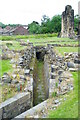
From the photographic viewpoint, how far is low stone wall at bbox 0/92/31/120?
1103cm

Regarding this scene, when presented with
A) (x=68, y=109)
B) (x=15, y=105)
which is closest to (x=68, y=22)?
(x=15, y=105)

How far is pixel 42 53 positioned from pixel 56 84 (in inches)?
803

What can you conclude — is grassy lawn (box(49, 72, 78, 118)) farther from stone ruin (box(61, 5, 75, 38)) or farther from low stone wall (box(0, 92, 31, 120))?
stone ruin (box(61, 5, 75, 38))

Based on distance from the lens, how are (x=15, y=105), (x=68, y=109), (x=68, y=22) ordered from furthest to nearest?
1. (x=68, y=22)
2. (x=15, y=105)
3. (x=68, y=109)

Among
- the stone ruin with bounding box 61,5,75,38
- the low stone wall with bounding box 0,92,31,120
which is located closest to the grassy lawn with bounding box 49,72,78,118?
the low stone wall with bounding box 0,92,31,120

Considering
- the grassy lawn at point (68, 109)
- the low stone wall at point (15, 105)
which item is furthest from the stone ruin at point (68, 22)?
the grassy lawn at point (68, 109)

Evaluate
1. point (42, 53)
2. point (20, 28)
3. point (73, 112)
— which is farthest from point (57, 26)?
point (73, 112)

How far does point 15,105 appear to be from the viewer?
11.7 meters

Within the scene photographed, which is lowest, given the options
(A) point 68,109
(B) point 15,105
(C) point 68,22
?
(B) point 15,105

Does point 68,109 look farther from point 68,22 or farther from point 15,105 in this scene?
point 68,22

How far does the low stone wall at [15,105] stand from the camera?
1103 cm

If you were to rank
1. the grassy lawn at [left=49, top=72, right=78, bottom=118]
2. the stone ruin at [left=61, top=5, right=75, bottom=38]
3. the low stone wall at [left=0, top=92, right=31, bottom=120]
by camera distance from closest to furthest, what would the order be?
1. the grassy lawn at [left=49, top=72, right=78, bottom=118]
2. the low stone wall at [left=0, top=92, right=31, bottom=120]
3. the stone ruin at [left=61, top=5, right=75, bottom=38]

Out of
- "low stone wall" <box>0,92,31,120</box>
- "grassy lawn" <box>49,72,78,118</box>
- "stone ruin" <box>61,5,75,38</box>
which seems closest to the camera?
"grassy lawn" <box>49,72,78,118</box>

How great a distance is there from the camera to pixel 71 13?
5172 cm
